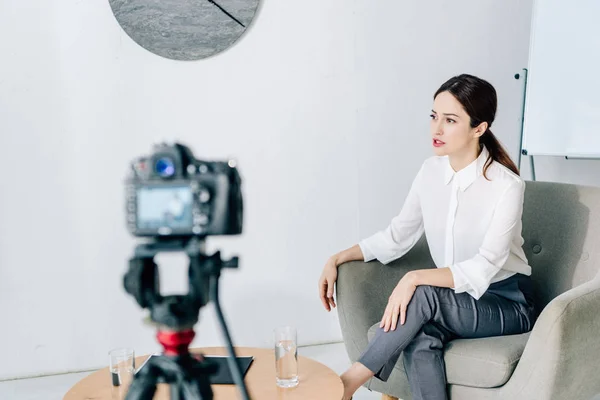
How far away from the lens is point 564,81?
238 cm

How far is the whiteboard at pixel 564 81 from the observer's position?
2268 mm

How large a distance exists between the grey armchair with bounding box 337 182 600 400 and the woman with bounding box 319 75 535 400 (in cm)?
6

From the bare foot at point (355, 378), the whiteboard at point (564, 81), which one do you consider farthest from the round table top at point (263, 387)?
the whiteboard at point (564, 81)

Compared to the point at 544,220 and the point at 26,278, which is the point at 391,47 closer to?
the point at 544,220

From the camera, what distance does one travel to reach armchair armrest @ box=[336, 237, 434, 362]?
73.3 inches

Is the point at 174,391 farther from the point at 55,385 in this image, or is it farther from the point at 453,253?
the point at 55,385

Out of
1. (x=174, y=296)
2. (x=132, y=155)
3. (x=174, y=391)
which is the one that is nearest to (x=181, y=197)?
(x=174, y=296)

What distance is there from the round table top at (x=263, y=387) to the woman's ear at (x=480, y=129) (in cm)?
86

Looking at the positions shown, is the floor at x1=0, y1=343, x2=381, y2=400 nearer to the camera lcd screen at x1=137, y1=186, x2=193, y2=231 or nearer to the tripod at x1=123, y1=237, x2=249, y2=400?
the tripod at x1=123, y1=237, x2=249, y2=400

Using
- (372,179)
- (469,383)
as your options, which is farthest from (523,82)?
(469,383)

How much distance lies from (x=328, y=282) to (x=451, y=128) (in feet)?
2.04

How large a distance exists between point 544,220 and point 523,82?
3.12 ft

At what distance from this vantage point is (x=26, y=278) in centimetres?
238

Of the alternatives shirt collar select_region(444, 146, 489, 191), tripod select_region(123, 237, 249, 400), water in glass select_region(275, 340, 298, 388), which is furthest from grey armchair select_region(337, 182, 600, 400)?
tripod select_region(123, 237, 249, 400)
